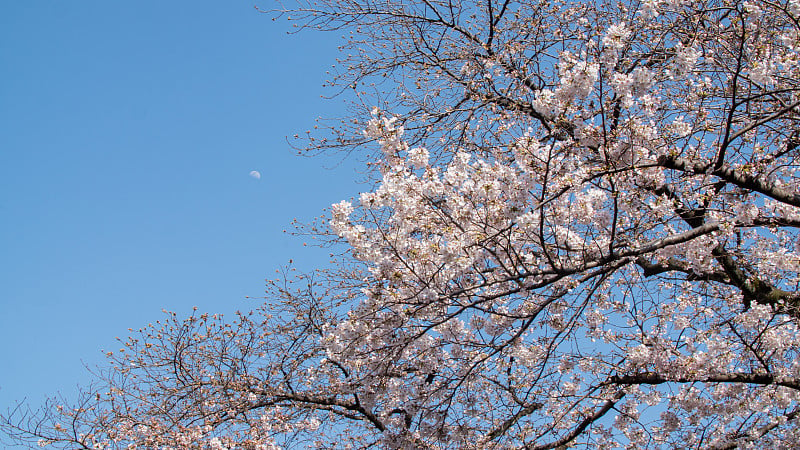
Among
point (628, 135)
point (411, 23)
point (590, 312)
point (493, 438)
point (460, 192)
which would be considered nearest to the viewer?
point (628, 135)

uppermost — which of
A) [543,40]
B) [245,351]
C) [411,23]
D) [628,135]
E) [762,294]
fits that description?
[411,23]

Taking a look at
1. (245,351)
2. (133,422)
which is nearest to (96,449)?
(133,422)

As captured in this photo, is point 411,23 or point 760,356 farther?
point 411,23

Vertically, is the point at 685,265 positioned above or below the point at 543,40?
below

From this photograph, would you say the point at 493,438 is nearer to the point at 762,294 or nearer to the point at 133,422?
the point at 762,294

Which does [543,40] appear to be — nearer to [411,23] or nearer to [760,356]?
[411,23]

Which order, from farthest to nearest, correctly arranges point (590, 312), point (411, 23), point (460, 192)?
point (411, 23) → point (590, 312) → point (460, 192)

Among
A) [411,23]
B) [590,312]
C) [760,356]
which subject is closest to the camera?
[760,356]

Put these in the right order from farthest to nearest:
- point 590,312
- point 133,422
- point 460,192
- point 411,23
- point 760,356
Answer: point 133,422 → point 411,23 → point 590,312 → point 760,356 → point 460,192

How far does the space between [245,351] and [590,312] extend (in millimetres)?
4390

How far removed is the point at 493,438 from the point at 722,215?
309cm

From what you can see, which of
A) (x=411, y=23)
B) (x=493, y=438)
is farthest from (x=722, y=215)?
(x=411, y=23)

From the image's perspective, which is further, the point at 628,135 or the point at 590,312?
the point at 590,312

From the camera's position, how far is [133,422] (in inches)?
321
